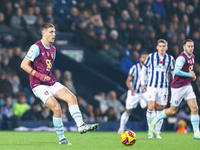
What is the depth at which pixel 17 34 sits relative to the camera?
12.8 meters

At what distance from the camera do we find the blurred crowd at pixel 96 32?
11.9 metres

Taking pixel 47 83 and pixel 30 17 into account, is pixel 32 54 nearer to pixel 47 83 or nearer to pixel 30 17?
pixel 47 83

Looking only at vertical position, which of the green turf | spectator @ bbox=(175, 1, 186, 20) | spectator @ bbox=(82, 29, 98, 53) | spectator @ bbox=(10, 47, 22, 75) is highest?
spectator @ bbox=(175, 1, 186, 20)

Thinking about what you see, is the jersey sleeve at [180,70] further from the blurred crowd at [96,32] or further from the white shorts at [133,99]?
the blurred crowd at [96,32]

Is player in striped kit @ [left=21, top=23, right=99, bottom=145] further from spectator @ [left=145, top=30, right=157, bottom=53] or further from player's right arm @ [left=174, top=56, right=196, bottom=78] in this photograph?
spectator @ [left=145, top=30, right=157, bottom=53]

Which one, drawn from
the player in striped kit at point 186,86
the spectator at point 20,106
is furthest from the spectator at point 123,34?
the player in striped kit at point 186,86

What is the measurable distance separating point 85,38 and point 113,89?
2.22 meters

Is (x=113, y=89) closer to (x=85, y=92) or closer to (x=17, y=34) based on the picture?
(x=85, y=92)

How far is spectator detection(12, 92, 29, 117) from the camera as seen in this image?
11344mm

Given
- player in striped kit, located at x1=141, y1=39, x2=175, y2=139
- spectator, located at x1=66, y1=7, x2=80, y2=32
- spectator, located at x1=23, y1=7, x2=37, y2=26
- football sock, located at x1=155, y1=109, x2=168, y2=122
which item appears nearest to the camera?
football sock, located at x1=155, y1=109, x2=168, y2=122

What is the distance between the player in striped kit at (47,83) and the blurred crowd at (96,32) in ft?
16.5

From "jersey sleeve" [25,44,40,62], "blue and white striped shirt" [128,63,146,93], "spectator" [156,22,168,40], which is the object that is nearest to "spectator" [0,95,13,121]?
"blue and white striped shirt" [128,63,146,93]

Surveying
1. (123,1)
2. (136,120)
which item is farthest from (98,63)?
(123,1)

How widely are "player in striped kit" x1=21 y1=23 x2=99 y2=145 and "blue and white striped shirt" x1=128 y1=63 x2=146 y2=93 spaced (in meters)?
4.14
